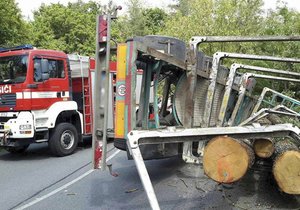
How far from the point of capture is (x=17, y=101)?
9.90m

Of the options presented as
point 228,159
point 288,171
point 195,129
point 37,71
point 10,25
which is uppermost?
point 10,25

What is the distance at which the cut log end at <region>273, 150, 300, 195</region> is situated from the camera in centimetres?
410

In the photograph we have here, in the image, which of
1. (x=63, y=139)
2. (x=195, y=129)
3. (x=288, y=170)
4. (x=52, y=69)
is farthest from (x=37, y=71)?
(x=288, y=170)

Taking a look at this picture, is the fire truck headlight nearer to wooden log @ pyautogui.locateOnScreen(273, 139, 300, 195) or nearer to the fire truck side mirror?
the fire truck side mirror

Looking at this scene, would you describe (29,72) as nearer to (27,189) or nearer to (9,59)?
(9,59)

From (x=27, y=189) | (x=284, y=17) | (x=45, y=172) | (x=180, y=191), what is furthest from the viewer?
(x=284, y=17)

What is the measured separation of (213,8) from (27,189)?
1662cm

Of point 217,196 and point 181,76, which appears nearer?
point 217,196

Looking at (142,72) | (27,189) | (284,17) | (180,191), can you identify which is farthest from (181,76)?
(284,17)

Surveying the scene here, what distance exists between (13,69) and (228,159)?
7677 millimetres

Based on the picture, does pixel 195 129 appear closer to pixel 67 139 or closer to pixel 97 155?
pixel 97 155

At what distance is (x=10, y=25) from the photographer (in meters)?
15.6

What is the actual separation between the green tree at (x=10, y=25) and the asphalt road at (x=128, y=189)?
800 centimetres

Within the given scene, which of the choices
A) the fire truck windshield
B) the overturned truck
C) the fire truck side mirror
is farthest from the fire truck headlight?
the overturned truck
